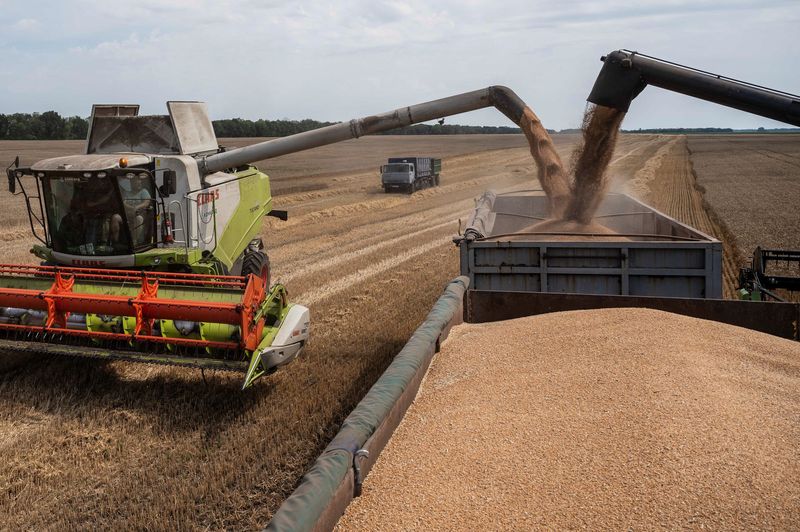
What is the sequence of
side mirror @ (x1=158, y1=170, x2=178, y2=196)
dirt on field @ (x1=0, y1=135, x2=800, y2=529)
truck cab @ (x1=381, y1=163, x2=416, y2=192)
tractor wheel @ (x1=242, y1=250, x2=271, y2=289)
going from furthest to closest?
truck cab @ (x1=381, y1=163, x2=416, y2=192) < tractor wheel @ (x1=242, y1=250, x2=271, y2=289) < side mirror @ (x1=158, y1=170, x2=178, y2=196) < dirt on field @ (x1=0, y1=135, x2=800, y2=529)

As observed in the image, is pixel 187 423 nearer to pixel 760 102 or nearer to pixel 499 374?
pixel 499 374

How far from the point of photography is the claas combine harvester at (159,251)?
6016 mm

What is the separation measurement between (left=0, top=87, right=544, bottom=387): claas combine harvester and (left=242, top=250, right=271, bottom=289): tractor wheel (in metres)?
0.02

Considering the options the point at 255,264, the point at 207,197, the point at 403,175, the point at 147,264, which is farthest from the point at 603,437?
the point at 403,175

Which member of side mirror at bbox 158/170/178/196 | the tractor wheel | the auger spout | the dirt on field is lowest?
the dirt on field

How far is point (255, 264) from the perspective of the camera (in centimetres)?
917

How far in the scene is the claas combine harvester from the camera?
6.02 m

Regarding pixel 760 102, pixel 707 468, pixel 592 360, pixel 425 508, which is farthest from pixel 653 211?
pixel 425 508

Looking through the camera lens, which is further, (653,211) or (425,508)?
(653,211)

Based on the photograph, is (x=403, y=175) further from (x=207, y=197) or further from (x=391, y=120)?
(x=207, y=197)

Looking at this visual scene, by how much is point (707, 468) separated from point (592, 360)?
142cm

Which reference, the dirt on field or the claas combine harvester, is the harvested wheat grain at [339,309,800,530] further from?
the claas combine harvester

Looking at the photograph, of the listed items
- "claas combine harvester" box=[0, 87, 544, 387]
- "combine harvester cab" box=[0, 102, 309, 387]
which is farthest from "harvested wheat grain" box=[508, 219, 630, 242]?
"combine harvester cab" box=[0, 102, 309, 387]

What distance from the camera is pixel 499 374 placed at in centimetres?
473
